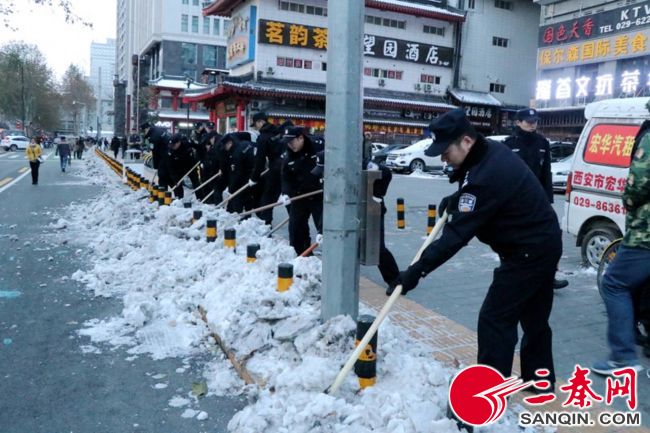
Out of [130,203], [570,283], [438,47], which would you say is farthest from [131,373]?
[438,47]

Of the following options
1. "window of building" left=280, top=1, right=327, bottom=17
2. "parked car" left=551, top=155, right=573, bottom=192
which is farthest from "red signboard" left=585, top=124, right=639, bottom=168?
"window of building" left=280, top=1, right=327, bottom=17

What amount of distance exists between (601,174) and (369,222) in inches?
137

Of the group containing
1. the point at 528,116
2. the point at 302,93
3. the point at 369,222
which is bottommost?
the point at 369,222

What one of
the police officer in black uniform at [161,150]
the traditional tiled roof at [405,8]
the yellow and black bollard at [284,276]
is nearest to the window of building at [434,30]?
the traditional tiled roof at [405,8]

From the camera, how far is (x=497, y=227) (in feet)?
10.6

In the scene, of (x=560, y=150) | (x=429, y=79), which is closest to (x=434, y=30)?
(x=429, y=79)

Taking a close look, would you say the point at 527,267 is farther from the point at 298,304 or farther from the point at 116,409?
the point at 116,409

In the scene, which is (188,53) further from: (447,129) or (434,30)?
(447,129)

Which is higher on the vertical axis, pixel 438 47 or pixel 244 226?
pixel 438 47

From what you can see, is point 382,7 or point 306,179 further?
point 382,7

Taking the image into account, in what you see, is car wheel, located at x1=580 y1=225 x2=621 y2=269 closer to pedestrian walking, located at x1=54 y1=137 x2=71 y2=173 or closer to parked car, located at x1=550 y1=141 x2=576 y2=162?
parked car, located at x1=550 y1=141 x2=576 y2=162

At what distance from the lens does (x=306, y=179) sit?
7094mm

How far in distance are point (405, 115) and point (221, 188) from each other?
25845 mm

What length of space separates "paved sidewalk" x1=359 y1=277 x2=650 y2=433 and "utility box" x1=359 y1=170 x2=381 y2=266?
0.84 metres
